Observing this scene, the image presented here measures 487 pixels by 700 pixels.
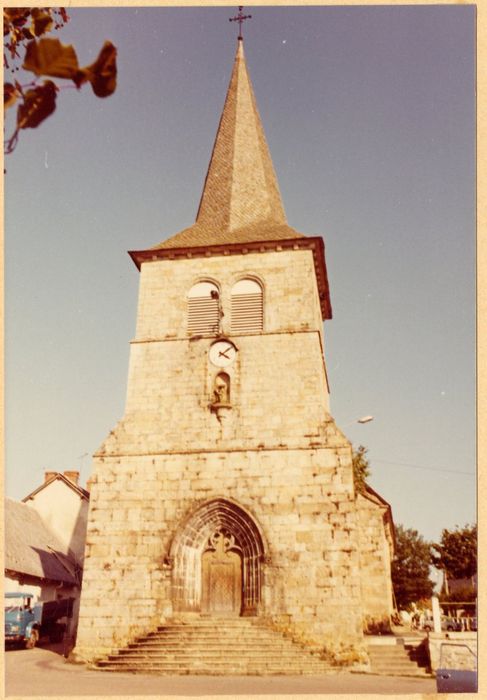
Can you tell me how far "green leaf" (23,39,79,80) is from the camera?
2244 mm

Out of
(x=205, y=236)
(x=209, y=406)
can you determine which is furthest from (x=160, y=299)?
(x=209, y=406)

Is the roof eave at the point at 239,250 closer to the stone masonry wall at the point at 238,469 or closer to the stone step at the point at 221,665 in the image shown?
the stone masonry wall at the point at 238,469

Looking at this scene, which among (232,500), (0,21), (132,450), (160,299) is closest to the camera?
(0,21)

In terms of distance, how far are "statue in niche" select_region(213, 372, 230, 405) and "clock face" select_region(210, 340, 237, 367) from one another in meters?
0.36

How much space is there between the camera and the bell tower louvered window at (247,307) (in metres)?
18.5

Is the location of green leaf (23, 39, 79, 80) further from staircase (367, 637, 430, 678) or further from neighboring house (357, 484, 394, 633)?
neighboring house (357, 484, 394, 633)

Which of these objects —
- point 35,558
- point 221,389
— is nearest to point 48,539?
point 35,558

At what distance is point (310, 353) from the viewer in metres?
17.6

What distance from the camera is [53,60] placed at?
227 cm

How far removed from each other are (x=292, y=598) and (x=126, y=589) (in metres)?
4.18

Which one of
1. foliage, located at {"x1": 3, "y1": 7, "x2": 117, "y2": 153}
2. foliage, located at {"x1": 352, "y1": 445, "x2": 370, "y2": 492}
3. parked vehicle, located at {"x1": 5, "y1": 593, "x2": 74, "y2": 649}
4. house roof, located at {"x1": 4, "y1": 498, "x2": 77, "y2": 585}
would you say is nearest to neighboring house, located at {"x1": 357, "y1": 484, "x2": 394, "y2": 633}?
foliage, located at {"x1": 352, "y1": 445, "x2": 370, "y2": 492}

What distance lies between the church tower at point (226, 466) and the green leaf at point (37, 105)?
14.1 m

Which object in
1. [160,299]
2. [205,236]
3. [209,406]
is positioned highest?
[205,236]

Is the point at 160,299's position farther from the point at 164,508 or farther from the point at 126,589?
the point at 126,589
